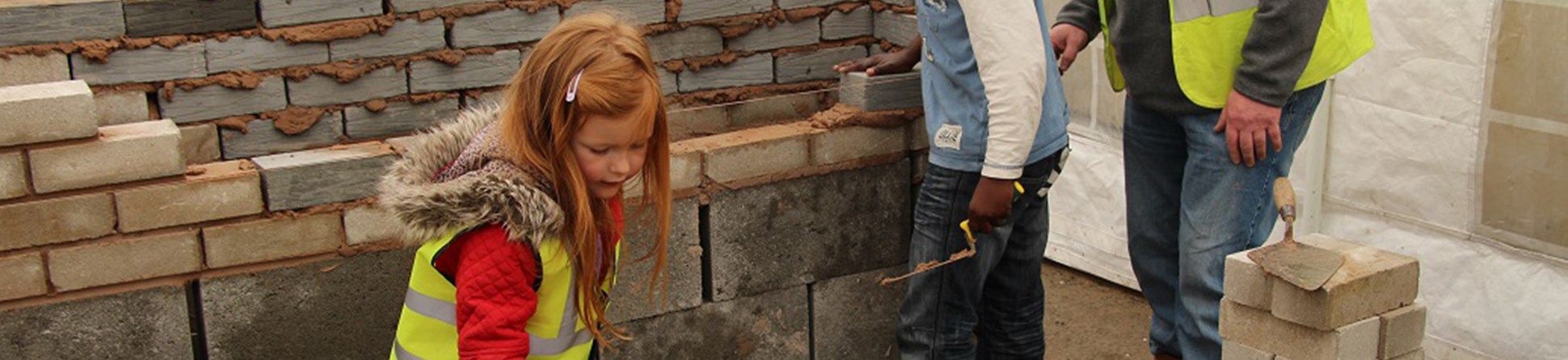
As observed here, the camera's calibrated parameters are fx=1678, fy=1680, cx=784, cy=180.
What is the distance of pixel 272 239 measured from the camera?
13.1ft

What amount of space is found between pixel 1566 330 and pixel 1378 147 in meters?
0.82

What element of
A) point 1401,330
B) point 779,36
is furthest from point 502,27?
point 1401,330

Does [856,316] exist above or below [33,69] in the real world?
below

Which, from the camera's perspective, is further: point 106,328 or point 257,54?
point 257,54

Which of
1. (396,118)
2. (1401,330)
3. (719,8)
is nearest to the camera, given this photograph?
(1401,330)

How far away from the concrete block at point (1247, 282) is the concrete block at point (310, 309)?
1.99 m

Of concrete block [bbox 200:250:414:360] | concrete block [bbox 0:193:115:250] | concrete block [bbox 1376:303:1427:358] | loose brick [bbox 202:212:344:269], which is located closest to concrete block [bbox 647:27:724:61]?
concrete block [bbox 200:250:414:360]

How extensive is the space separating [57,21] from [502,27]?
1.15 meters

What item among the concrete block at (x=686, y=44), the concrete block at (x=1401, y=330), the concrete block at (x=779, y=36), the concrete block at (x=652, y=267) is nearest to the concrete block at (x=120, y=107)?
the concrete block at (x=652, y=267)

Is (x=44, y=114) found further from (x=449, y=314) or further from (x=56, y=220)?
(x=449, y=314)

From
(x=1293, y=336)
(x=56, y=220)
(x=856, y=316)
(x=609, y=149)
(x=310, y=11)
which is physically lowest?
(x=856, y=316)

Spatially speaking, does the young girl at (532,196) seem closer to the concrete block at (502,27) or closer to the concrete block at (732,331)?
the concrete block at (732,331)

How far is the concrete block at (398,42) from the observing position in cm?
451

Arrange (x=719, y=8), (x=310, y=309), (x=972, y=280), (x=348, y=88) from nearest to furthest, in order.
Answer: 1. (x=310, y=309)
2. (x=972, y=280)
3. (x=348, y=88)
4. (x=719, y=8)
